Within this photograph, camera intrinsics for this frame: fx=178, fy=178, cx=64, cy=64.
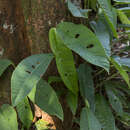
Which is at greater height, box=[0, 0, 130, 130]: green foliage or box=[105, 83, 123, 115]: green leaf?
box=[0, 0, 130, 130]: green foliage

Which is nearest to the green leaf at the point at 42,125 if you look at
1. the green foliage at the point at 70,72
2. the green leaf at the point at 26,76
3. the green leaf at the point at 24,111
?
the green foliage at the point at 70,72

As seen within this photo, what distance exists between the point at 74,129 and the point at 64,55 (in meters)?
0.44

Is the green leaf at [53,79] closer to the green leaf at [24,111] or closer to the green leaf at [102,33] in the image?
the green leaf at [24,111]

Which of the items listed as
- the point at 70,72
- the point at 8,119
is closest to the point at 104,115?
the point at 70,72

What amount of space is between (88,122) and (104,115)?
0.14 metres

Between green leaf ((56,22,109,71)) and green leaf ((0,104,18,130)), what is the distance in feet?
1.06

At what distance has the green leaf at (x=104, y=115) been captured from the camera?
72 cm

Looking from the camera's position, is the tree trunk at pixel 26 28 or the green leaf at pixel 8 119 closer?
the green leaf at pixel 8 119

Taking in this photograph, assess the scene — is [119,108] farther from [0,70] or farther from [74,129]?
[0,70]

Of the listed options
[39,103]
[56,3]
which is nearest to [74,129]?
[39,103]

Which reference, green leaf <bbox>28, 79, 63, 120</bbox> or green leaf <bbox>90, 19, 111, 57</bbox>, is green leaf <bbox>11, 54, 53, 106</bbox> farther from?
green leaf <bbox>90, 19, 111, 57</bbox>

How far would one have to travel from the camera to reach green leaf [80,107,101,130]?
0.62 metres

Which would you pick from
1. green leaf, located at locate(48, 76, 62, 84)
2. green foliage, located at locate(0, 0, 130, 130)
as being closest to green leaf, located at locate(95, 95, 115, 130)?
green foliage, located at locate(0, 0, 130, 130)

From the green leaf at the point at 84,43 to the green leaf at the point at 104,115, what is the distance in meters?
0.31
